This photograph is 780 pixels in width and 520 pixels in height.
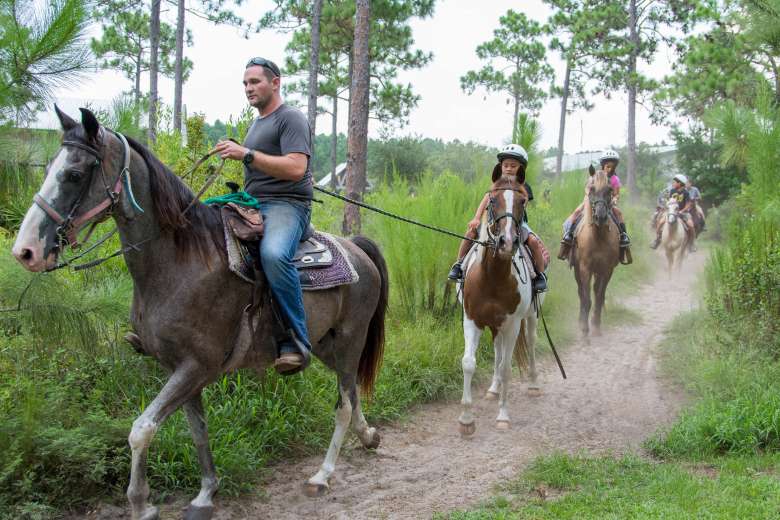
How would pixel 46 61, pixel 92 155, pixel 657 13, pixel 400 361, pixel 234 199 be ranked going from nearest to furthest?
Answer: pixel 92 155 → pixel 46 61 → pixel 234 199 → pixel 400 361 → pixel 657 13

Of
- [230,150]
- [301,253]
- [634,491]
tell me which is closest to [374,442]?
[301,253]

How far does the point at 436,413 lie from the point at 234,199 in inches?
148

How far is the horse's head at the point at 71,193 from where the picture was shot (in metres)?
3.10

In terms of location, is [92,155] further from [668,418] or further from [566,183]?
[566,183]

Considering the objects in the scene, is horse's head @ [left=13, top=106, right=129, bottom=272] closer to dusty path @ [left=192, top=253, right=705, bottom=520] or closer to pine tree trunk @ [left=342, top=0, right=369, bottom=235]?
dusty path @ [left=192, top=253, right=705, bottom=520]

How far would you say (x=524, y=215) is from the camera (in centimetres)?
691

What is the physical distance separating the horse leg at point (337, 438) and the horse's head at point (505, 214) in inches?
73.5

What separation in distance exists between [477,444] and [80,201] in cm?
419

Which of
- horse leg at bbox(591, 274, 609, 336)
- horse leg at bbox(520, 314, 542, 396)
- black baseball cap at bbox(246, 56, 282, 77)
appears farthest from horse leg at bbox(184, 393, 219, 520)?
horse leg at bbox(591, 274, 609, 336)

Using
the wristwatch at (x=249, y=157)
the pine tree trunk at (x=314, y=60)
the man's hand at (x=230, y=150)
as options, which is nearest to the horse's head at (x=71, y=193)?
the man's hand at (x=230, y=150)

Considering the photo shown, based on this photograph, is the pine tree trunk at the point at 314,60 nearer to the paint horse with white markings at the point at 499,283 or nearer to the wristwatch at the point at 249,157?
the paint horse with white markings at the point at 499,283

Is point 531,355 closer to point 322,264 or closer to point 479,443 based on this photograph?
point 479,443

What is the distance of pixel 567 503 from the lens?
14.5 ft

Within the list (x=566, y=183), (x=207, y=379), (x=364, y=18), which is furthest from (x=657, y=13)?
(x=207, y=379)
